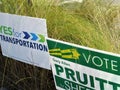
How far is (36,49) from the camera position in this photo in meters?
3.08

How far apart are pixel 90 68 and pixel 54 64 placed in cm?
39

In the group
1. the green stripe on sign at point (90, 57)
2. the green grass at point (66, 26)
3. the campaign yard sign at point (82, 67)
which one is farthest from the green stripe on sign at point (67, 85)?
the green grass at point (66, 26)

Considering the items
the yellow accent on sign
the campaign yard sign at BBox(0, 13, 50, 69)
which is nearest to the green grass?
the campaign yard sign at BBox(0, 13, 50, 69)

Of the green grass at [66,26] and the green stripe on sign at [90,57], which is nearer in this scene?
the green stripe on sign at [90,57]

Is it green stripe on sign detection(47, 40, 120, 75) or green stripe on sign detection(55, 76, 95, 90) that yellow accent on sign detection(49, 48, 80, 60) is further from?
green stripe on sign detection(55, 76, 95, 90)

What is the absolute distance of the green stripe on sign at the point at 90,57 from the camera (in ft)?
7.66

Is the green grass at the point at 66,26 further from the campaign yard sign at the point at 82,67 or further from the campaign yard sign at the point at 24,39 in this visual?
the campaign yard sign at the point at 82,67

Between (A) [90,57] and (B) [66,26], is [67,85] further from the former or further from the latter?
(B) [66,26]

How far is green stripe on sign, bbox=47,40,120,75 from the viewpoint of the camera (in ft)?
7.66

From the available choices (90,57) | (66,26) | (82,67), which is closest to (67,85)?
(82,67)

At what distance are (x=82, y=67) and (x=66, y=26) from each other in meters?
0.65

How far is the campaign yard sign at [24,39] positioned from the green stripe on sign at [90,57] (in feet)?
0.76

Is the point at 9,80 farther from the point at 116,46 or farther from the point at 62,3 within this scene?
the point at 116,46

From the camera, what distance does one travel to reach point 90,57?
2.49m
